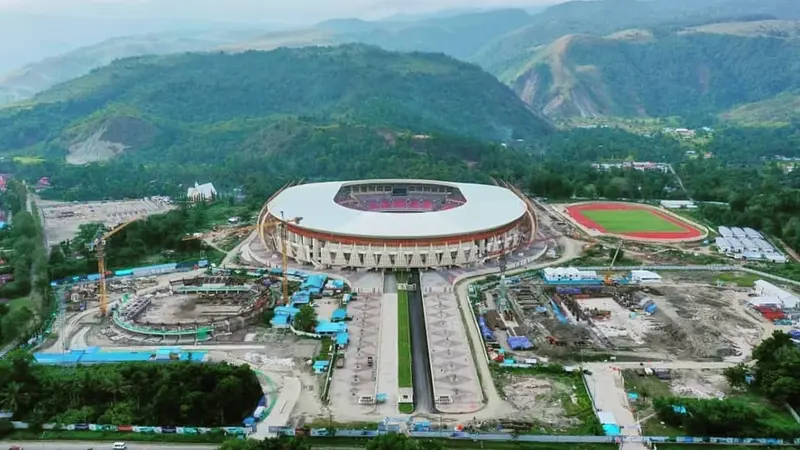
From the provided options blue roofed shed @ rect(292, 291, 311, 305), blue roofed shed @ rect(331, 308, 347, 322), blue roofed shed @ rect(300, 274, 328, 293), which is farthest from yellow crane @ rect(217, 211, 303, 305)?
blue roofed shed @ rect(331, 308, 347, 322)

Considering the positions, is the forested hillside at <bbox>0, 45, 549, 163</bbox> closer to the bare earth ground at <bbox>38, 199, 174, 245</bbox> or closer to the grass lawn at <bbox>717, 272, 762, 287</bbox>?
the bare earth ground at <bbox>38, 199, 174, 245</bbox>

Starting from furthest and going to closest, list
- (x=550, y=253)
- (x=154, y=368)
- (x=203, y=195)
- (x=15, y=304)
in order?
(x=203, y=195) < (x=550, y=253) < (x=15, y=304) < (x=154, y=368)

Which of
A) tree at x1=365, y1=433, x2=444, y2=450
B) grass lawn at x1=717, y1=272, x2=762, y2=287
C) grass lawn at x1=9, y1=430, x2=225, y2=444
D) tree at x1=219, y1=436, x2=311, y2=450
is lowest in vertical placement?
grass lawn at x1=717, y1=272, x2=762, y2=287

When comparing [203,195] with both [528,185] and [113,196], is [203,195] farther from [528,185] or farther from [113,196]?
[528,185]

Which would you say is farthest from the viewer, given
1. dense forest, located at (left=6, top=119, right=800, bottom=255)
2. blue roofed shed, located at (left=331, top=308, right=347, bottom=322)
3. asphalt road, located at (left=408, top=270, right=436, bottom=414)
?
dense forest, located at (left=6, top=119, right=800, bottom=255)

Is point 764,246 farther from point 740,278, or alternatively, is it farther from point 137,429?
point 137,429

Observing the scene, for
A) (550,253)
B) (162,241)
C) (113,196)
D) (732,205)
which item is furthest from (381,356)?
(113,196)

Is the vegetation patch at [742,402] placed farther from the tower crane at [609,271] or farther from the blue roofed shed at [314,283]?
the blue roofed shed at [314,283]
